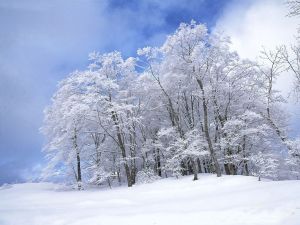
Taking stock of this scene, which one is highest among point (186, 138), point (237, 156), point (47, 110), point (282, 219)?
point (47, 110)

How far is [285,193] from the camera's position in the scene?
15453 millimetres

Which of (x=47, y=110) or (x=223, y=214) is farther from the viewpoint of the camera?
(x=47, y=110)

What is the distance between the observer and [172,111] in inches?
1348

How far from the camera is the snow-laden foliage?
102 feet

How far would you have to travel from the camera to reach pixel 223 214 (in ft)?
42.8

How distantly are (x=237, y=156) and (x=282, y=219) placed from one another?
20.6 metres

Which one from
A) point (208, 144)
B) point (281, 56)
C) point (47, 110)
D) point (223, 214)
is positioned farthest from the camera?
point (47, 110)

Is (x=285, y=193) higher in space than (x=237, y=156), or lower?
lower

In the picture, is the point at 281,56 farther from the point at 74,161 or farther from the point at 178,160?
the point at 74,161

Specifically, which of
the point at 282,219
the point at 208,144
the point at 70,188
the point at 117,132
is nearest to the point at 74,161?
the point at 70,188

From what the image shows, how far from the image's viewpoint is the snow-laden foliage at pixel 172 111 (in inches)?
1224

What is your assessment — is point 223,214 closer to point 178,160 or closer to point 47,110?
point 178,160

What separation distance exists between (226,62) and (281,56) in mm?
6730

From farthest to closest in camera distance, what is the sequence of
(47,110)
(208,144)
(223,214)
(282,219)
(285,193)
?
Result: 1. (47,110)
2. (208,144)
3. (285,193)
4. (223,214)
5. (282,219)
